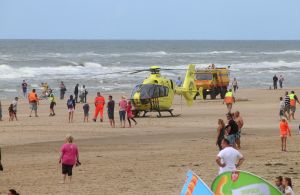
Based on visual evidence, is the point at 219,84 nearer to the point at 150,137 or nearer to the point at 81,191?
the point at 150,137

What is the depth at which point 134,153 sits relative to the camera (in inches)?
842

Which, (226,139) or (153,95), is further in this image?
(153,95)

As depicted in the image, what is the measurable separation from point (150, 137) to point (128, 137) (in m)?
0.72

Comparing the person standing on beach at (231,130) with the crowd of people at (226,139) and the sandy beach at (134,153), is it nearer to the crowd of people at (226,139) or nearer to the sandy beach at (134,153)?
the crowd of people at (226,139)

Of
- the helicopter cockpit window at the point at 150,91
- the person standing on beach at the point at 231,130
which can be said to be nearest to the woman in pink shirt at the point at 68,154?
the person standing on beach at the point at 231,130

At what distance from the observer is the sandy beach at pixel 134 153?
1648 cm

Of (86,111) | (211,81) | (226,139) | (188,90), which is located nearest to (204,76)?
(211,81)

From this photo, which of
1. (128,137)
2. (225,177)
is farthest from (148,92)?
(225,177)

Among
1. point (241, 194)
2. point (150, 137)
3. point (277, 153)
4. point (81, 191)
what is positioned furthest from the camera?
point (150, 137)

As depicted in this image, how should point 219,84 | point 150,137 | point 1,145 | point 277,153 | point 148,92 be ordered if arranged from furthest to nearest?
point 219,84 < point 148,92 < point 150,137 < point 1,145 < point 277,153

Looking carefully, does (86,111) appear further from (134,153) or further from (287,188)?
(287,188)

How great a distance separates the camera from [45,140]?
24.8 metres

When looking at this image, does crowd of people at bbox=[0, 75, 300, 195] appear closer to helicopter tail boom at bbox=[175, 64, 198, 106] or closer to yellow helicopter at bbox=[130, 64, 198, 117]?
yellow helicopter at bbox=[130, 64, 198, 117]

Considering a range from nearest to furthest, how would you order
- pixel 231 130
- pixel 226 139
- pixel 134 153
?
pixel 226 139 → pixel 231 130 → pixel 134 153
